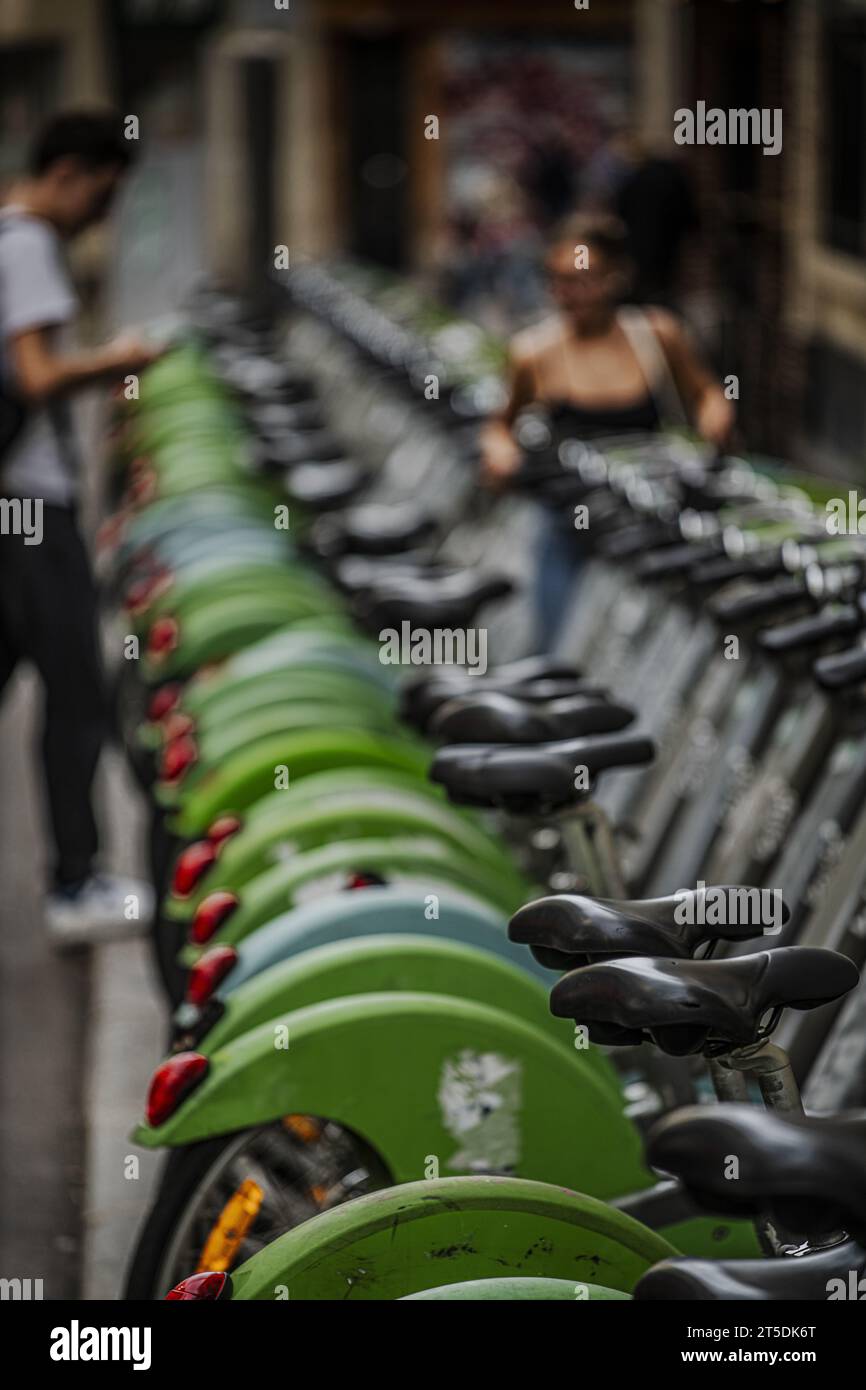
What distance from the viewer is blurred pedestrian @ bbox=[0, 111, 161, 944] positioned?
19.3ft

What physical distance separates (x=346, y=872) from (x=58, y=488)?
8.55 feet

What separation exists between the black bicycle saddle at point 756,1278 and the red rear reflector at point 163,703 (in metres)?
3.40

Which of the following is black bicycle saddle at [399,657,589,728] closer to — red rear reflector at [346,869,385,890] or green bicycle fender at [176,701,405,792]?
green bicycle fender at [176,701,405,792]

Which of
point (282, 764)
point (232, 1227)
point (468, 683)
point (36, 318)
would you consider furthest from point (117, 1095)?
point (232, 1227)

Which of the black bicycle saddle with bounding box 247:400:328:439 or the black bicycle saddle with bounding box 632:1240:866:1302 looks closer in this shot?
the black bicycle saddle with bounding box 632:1240:866:1302

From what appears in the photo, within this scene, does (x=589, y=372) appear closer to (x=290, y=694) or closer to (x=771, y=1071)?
(x=290, y=694)

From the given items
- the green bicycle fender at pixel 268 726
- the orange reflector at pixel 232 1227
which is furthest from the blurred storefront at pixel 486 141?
the orange reflector at pixel 232 1227

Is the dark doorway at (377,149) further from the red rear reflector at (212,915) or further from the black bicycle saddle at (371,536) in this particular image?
the red rear reflector at (212,915)

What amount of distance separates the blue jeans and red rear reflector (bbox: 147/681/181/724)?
1310 mm

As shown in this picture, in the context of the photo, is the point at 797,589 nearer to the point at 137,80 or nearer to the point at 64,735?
the point at 64,735

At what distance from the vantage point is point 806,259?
13430mm

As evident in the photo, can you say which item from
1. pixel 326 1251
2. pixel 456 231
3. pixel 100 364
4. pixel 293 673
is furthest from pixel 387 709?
pixel 456 231

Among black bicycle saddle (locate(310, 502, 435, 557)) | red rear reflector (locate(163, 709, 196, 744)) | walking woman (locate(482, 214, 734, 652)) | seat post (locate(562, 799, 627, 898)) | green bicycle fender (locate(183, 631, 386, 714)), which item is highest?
walking woman (locate(482, 214, 734, 652))

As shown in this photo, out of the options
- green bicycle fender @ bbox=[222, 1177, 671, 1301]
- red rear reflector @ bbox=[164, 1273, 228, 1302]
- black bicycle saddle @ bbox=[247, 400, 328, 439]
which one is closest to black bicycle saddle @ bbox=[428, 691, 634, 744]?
green bicycle fender @ bbox=[222, 1177, 671, 1301]
